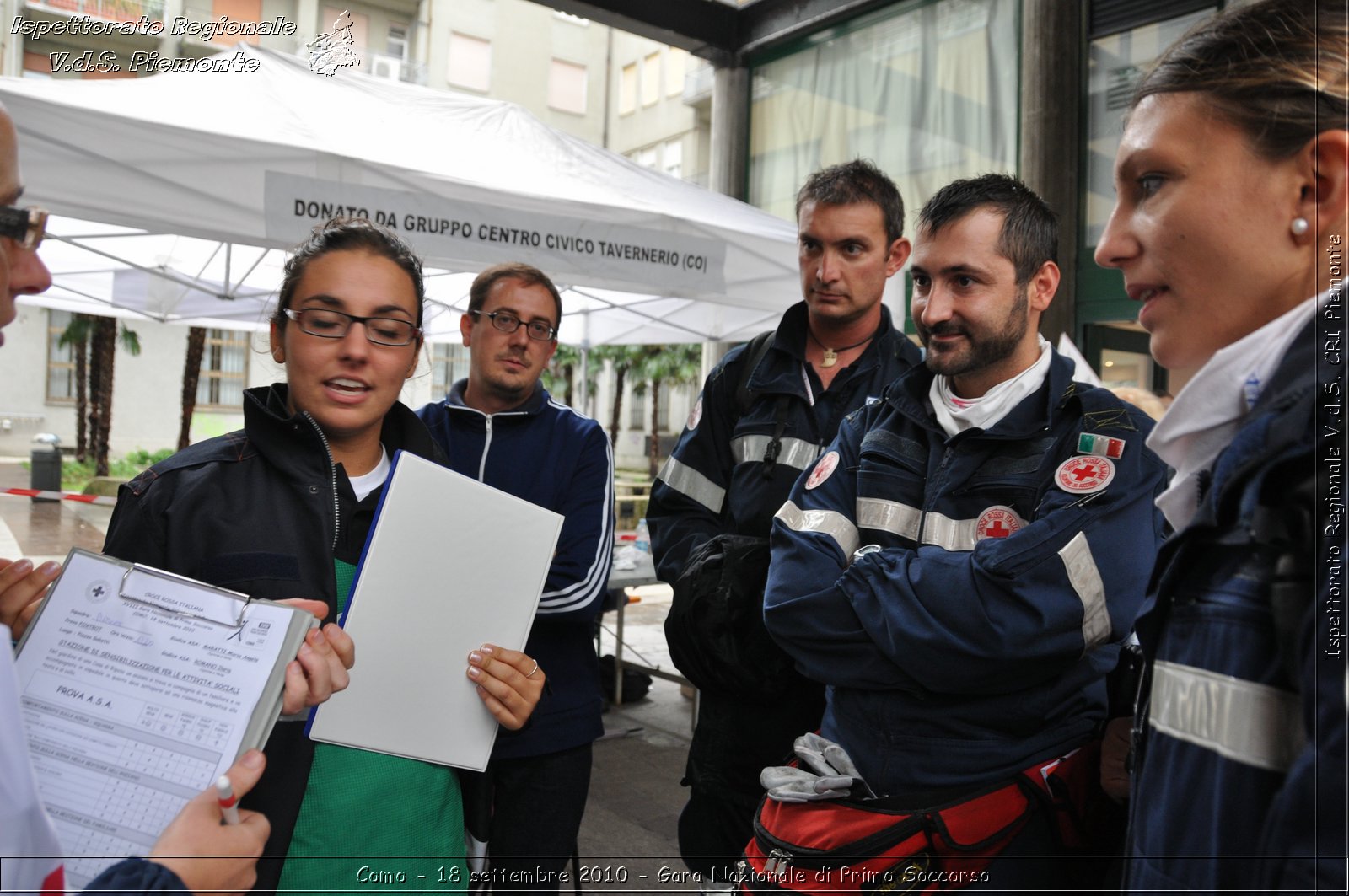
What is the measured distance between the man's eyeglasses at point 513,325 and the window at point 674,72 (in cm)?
3360

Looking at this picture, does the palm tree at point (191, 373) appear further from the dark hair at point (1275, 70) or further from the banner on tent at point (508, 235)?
the dark hair at point (1275, 70)

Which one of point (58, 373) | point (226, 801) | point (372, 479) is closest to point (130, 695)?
point (226, 801)

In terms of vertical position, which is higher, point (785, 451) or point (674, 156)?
point (674, 156)

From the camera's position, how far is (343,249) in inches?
69.4

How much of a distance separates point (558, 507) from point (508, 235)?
1.84 m

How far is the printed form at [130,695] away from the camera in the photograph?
104 centimetres

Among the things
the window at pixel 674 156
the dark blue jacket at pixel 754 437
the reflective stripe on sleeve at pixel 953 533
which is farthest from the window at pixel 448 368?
the reflective stripe on sleeve at pixel 953 533

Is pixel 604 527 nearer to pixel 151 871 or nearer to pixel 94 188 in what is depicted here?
pixel 151 871

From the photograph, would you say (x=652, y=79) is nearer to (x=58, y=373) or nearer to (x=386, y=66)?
(x=386, y=66)

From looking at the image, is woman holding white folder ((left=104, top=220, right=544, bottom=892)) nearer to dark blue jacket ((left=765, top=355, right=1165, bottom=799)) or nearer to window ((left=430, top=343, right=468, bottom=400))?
dark blue jacket ((left=765, top=355, right=1165, bottom=799))

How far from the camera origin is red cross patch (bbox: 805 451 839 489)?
1.98 meters

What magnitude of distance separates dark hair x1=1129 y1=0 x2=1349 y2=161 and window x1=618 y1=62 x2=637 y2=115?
121 ft

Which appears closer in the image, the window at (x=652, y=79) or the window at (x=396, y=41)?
the window at (x=396, y=41)

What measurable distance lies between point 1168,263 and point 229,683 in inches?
49.3
